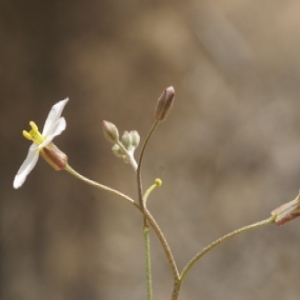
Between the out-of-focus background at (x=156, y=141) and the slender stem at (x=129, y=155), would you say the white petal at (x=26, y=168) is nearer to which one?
the slender stem at (x=129, y=155)

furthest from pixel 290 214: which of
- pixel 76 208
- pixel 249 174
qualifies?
pixel 76 208

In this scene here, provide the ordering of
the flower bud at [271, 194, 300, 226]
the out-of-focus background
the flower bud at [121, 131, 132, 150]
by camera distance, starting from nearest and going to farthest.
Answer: the flower bud at [271, 194, 300, 226]
the flower bud at [121, 131, 132, 150]
the out-of-focus background

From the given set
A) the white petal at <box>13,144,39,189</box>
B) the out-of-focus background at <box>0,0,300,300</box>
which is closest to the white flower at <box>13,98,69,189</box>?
the white petal at <box>13,144,39,189</box>

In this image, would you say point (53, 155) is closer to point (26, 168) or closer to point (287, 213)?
point (26, 168)

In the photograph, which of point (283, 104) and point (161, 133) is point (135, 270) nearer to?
point (161, 133)

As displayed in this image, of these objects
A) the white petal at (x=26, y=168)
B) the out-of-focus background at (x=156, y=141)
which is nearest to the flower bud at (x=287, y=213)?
the white petal at (x=26, y=168)

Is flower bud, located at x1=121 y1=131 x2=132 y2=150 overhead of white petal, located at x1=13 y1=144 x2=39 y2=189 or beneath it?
beneath

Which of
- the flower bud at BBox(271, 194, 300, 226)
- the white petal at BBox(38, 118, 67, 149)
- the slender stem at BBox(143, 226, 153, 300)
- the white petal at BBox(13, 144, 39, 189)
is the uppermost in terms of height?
the white petal at BBox(38, 118, 67, 149)

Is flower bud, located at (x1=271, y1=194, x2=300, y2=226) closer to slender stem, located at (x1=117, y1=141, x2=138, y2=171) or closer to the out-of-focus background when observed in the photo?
slender stem, located at (x1=117, y1=141, x2=138, y2=171)
